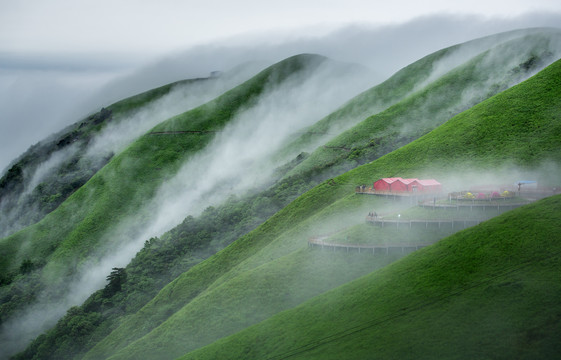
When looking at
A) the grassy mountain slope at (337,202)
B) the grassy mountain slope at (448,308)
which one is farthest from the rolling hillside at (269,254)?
the grassy mountain slope at (448,308)

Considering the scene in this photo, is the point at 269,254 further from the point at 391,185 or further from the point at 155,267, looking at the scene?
the point at 155,267

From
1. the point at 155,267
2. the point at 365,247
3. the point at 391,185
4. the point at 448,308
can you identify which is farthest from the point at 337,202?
the point at 155,267

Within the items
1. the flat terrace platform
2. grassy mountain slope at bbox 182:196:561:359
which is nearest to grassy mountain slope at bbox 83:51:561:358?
the flat terrace platform

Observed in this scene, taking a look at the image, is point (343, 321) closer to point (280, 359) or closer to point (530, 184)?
point (280, 359)

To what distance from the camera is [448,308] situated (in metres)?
53.9

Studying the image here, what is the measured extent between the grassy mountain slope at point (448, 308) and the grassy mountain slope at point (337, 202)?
1024 centimetres

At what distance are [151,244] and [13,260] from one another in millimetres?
66863

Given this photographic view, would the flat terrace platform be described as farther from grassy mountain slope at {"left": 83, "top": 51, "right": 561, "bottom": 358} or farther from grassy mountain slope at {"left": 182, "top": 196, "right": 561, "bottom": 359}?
grassy mountain slope at {"left": 83, "top": 51, "right": 561, "bottom": 358}

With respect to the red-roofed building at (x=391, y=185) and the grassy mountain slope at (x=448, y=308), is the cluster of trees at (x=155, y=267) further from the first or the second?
the grassy mountain slope at (x=448, y=308)

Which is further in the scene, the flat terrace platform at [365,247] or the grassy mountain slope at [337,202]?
the grassy mountain slope at [337,202]

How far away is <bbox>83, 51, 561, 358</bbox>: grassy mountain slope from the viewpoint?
80.5m

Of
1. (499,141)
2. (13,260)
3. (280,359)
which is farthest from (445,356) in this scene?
(13,260)

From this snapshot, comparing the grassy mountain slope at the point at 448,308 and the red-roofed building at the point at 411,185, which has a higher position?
the red-roofed building at the point at 411,185

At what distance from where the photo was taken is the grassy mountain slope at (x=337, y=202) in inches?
3169
